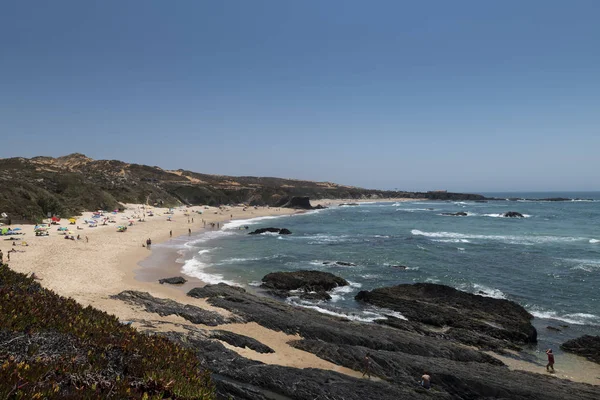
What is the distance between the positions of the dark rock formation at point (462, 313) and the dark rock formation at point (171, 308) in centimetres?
1013

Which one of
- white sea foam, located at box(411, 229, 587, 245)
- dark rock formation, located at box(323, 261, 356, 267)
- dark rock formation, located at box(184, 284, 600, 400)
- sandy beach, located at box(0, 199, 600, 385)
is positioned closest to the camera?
dark rock formation, located at box(184, 284, 600, 400)

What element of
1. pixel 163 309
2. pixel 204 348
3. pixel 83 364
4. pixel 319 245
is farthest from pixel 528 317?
pixel 319 245

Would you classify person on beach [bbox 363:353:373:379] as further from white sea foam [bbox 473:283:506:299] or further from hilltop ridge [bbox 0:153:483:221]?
hilltop ridge [bbox 0:153:483:221]

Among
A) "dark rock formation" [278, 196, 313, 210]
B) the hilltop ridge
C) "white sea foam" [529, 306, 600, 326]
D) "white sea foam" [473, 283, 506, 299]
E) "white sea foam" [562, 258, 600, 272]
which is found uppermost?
the hilltop ridge

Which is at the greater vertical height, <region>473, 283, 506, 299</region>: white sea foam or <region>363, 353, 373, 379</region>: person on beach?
<region>363, 353, 373, 379</region>: person on beach

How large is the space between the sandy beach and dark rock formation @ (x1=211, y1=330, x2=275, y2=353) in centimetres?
31

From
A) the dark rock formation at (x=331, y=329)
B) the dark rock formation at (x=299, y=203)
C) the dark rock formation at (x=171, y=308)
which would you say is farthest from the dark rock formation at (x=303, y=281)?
the dark rock formation at (x=299, y=203)

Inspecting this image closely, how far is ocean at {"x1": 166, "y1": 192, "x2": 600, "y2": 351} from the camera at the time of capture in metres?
21.7

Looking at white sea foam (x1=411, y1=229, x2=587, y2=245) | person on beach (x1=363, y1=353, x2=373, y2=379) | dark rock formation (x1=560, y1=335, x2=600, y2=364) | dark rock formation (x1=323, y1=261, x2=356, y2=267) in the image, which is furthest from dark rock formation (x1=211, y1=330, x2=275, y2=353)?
white sea foam (x1=411, y1=229, x2=587, y2=245)

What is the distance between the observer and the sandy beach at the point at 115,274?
47.3 feet

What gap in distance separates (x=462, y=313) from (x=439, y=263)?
14001 millimetres

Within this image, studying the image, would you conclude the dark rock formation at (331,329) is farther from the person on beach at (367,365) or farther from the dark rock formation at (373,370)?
the person on beach at (367,365)

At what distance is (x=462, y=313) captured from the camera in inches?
781

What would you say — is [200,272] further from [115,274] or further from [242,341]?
[242,341]
